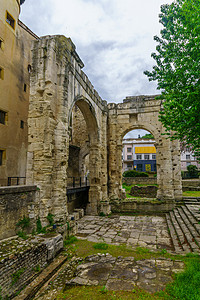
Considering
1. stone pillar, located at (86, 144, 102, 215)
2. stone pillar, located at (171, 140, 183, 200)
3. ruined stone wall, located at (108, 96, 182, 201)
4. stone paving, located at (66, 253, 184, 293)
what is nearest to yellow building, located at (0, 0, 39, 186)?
stone pillar, located at (86, 144, 102, 215)

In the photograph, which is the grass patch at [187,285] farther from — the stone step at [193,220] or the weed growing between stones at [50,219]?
the weed growing between stones at [50,219]

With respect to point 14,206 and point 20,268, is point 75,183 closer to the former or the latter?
point 14,206

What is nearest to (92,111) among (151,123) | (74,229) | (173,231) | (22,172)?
(151,123)

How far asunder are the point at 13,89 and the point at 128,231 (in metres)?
9.70

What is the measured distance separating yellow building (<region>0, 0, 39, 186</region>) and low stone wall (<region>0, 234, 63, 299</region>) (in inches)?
230

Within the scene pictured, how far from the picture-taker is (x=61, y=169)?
6.61m

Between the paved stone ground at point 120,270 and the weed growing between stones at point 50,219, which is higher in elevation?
the weed growing between stones at point 50,219

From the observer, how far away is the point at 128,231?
7.57m

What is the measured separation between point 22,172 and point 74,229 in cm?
550

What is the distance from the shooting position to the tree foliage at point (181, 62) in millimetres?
4918

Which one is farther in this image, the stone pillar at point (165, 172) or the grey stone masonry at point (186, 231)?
the stone pillar at point (165, 172)

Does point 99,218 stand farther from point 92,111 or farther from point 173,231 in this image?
point 92,111

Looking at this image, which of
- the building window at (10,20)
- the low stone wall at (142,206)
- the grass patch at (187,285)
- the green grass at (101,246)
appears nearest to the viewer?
the grass patch at (187,285)

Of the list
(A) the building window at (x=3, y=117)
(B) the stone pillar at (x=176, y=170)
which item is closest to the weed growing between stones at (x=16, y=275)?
(A) the building window at (x=3, y=117)
